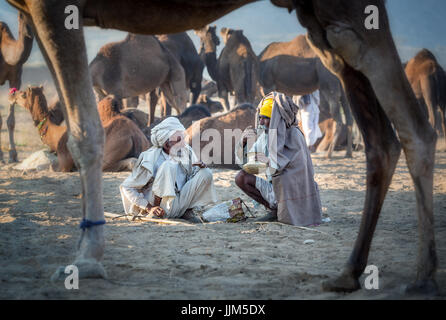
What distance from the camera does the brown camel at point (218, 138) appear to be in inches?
384

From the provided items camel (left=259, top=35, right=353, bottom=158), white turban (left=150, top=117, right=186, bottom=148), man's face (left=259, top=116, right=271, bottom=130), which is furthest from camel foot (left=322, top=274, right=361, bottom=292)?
camel (left=259, top=35, right=353, bottom=158)

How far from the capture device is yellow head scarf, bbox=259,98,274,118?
593 cm

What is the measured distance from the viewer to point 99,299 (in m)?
2.52

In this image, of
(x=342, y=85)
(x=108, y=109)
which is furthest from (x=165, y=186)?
(x=108, y=109)

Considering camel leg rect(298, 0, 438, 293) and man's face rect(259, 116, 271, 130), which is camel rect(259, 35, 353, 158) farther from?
camel leg rect(298, 0, 438, 293)

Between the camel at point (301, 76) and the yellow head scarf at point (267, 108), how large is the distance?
23.5 ft

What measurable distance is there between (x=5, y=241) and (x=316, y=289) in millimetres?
2585

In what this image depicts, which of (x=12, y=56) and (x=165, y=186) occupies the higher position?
(x=12, y=56)

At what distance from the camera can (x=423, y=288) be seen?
2.47 meters

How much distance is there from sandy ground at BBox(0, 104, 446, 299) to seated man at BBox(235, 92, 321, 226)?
25cm

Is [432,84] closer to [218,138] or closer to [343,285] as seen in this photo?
[218,138]

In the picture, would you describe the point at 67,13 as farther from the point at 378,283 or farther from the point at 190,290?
the point at 378,283

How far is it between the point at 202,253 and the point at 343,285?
4.77ft

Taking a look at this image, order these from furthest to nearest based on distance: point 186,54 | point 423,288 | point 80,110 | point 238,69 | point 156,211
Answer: point 186,54 < point 238,69 < point 156,211 < point 80,110 < point 423,288
